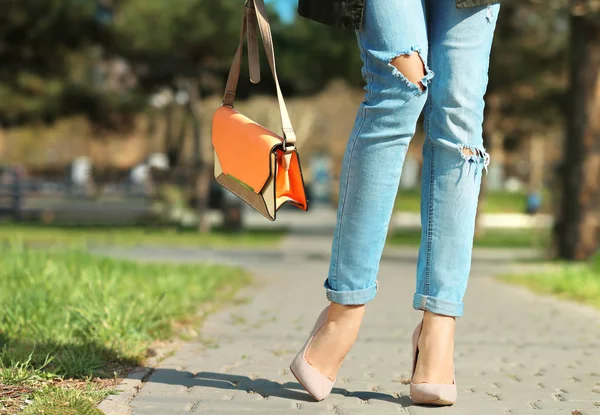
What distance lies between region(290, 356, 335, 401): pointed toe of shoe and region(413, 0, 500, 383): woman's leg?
0.82 ft

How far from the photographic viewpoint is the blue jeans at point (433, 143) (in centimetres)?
266

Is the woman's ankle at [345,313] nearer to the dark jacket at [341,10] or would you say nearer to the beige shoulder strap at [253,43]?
the beige shoulder strap at [253,43]

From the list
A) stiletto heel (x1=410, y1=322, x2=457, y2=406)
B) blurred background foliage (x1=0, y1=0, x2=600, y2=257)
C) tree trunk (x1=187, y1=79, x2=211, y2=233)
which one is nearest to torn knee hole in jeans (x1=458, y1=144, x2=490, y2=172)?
stiletto heel (x1=410, y1=322, x2=457, y2=406)

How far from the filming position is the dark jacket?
2.65m

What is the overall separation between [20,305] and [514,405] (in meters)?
2.13

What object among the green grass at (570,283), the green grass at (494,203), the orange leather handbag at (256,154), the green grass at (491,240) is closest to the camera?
the orange leather handbag at (256,154)

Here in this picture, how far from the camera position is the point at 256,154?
2.60 metres

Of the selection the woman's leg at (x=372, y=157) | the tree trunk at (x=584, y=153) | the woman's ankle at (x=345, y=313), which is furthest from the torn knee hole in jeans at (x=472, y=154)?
the tree trunk at (x=584, y=153)

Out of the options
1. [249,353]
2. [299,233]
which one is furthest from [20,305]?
[299,233]

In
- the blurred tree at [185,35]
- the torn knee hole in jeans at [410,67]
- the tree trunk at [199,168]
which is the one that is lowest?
the tree trunk at [199,168]

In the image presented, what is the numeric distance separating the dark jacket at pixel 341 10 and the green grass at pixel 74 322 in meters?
1.22

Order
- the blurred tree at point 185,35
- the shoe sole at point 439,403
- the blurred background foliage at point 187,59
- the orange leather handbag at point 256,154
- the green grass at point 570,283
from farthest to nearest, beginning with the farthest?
the blurred tree at point 185,35 < the blurred background foliage at point 187,59 < the green grass at point 570,283 < the shoe sole at point 439,403 < the orange leather handbag at point 256,154

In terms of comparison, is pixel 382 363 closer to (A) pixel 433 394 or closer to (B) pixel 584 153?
(A) pixel 433 394

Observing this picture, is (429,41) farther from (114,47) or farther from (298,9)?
(114,47)
